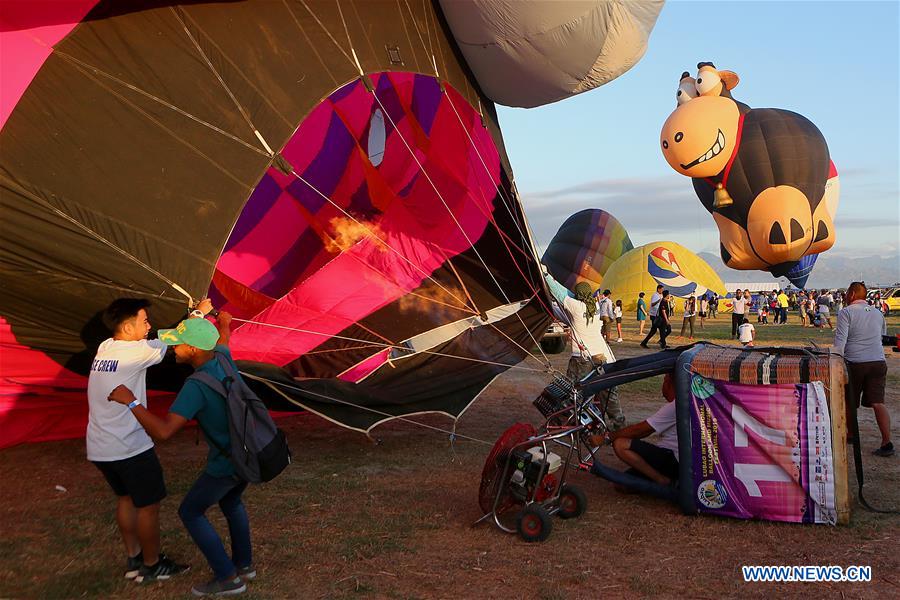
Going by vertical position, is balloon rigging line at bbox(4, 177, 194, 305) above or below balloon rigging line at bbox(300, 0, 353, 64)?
below

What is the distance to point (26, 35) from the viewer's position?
4.17 meters

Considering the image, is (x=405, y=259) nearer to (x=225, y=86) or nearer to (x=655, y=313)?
(x=225, y=86)

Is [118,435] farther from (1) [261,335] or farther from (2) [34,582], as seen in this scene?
(1) [261,335]

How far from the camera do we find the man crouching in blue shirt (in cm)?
318

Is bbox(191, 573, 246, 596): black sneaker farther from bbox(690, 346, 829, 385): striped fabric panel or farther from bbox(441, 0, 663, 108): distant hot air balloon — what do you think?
bbox(441, 0, 663, 108): distant hot air balloon

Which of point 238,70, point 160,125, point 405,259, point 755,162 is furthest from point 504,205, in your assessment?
point 755,162

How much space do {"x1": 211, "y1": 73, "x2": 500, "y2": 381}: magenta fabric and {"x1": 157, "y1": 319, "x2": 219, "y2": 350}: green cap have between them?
10.4 ft

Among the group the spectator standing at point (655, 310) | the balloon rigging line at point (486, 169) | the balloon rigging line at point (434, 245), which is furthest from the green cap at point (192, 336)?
the spectator standing at point (655, 310)

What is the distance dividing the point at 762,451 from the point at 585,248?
29024mm

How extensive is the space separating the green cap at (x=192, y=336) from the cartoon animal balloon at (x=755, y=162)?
14885 mm

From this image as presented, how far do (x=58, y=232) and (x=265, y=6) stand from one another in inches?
80.9

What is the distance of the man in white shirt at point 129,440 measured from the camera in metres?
3.42

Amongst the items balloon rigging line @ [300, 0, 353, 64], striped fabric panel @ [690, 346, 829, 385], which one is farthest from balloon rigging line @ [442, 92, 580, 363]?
striped fabric panel @ [690, 346, 829, 385]

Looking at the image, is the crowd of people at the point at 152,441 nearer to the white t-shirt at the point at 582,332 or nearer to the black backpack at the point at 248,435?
the black backpack at the point at 248,435
